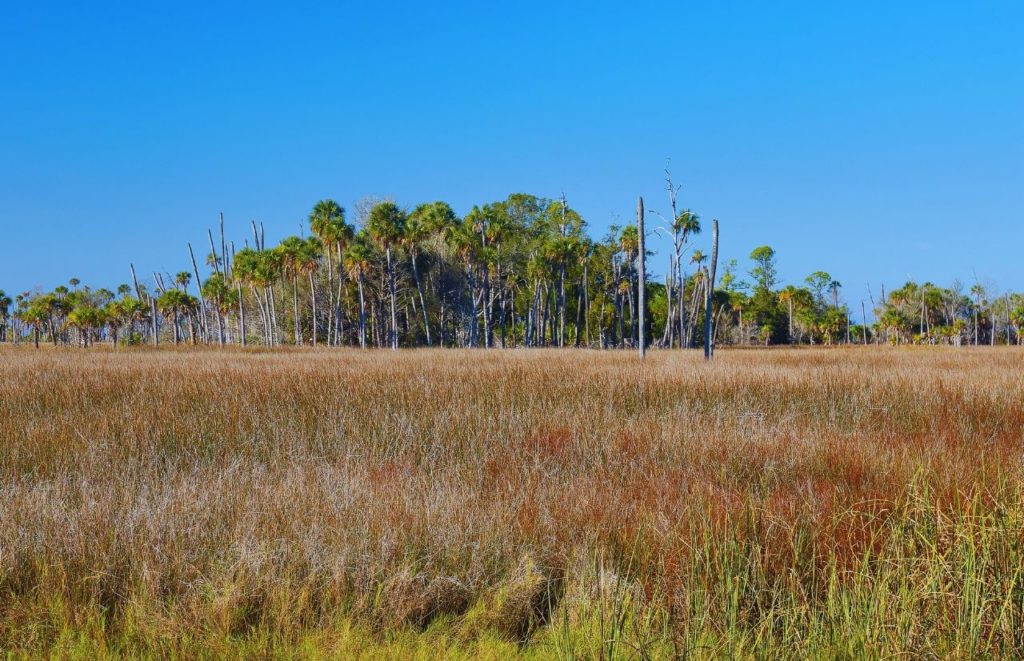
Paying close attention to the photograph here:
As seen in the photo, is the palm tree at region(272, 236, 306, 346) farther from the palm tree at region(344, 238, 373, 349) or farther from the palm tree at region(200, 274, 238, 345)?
the palm tree at region(200, 274, 238, 345)

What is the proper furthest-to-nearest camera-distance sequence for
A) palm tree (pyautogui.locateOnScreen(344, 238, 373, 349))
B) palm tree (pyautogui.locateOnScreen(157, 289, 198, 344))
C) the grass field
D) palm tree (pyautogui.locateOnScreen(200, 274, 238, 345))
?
palm tree (pyautogui.locateOnScreen(200, 274, 238, 345))
palm tree (pyautogui.locateOnScreen(157, 289, 198, 344))
palm tree (pyautogui.locateOnScreen(344, 238, 373, 349))
the grass field

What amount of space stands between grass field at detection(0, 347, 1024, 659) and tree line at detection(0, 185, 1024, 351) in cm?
3287

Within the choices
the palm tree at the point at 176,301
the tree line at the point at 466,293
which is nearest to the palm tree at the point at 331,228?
the tree line at the point at 466,293

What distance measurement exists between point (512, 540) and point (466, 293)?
171 ft

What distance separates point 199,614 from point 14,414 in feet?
21.6

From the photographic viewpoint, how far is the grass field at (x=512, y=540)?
2.75 meters

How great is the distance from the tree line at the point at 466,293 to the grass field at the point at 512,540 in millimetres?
32868

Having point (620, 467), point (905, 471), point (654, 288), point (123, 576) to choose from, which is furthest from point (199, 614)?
point (654, 288)

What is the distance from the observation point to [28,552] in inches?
133

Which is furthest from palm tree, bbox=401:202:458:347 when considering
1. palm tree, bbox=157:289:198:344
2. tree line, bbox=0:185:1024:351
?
palm tree, bbox=157:289:198:344

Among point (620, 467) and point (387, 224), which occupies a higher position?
point (387, 224)

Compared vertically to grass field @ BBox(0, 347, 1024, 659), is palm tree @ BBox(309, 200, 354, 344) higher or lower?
higher

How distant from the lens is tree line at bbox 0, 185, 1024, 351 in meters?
47.4

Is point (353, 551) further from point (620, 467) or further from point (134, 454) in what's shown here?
point (134, 454)
